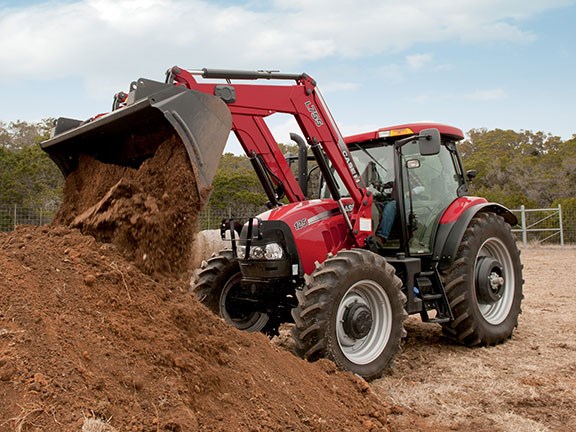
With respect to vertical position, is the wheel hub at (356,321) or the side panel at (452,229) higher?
the side panel at (452,229)

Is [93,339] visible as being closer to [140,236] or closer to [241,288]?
[140,236]

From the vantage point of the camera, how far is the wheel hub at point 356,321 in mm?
5043

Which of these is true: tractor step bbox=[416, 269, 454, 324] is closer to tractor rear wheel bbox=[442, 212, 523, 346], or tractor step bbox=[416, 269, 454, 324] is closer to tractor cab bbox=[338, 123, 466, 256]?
tractor rear wheel bbox=[442, 212, 523, 346]

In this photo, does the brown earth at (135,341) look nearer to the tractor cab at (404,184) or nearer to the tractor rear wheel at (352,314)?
the tractor rear wheel at (352,314)

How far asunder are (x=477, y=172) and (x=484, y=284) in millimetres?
14350

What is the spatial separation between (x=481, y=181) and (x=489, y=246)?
27.5 m

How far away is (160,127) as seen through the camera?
13.6 ft

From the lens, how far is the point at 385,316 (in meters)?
5.31

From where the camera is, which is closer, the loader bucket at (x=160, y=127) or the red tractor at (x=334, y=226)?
the loader bucket at (x=160, y=127)

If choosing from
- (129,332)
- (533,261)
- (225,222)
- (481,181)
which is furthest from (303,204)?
(481,181)

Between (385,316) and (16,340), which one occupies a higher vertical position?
(16,340)

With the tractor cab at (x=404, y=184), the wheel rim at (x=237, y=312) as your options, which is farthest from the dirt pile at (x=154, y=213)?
the tractor cab at (x=404, y=184)

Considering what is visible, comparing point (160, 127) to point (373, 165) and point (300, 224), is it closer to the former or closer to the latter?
point (300, 224)

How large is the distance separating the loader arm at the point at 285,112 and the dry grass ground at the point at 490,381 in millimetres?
1377
